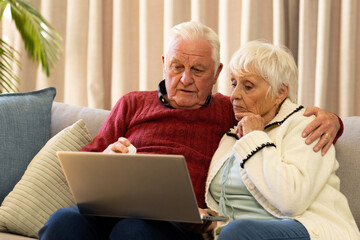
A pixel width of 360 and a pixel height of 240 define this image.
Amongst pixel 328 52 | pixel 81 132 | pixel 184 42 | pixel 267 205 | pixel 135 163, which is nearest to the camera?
pixel 135 163

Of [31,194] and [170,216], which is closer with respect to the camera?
[170,216]

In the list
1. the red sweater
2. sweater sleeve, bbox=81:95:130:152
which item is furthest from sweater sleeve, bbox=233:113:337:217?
sweater sleeve, bbox=81:95:130:152

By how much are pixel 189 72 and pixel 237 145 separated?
424 millimetres

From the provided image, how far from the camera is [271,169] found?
156 centimetres

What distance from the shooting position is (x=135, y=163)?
1.39 meters

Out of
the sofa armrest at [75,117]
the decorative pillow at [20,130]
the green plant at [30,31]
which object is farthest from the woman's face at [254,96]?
the green plant at [30,31]

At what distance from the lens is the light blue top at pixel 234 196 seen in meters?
1.70

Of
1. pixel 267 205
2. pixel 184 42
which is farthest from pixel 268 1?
pixel 267 205

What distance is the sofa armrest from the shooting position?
231 centimetres

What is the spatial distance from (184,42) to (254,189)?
619 mm

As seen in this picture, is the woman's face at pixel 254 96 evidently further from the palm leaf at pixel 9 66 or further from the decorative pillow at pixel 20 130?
the palm leaf at pixel 9 66

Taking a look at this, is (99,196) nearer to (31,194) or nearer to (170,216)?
(170,216)

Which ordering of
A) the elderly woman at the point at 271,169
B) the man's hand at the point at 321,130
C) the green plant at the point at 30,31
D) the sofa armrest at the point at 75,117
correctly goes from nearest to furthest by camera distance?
the elderly woman at the point at 271,169 < the man's hand at the point at 321,130 < the sofa armrest at the point at 75,117 < the green plant at the point at 30,31

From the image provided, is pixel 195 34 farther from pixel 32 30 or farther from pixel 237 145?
pixel 32 30
